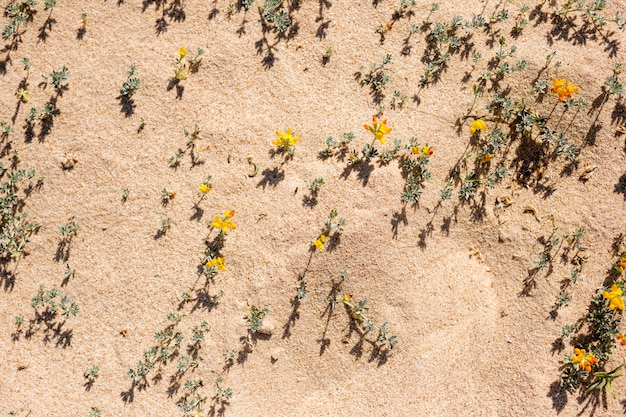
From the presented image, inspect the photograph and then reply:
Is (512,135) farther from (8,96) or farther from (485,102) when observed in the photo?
(8,96)

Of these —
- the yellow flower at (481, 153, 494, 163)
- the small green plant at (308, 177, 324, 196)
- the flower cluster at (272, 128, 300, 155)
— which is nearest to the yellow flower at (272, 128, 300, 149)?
the flower cluster at (272, 128, 300, 155)

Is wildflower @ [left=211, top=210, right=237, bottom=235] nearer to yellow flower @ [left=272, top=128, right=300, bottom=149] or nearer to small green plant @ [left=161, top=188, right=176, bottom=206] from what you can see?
small green plant @ [left=161, top=188, right=176, bottom=206]

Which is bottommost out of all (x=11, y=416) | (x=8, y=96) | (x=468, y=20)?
(x=11, y=416)

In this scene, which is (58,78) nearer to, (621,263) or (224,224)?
(224,224)

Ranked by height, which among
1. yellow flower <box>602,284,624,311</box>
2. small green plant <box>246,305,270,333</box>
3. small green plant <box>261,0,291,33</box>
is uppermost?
small green plant <box>261,0,291,33</box>

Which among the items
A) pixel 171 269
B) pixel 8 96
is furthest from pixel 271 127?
pixel 8 96

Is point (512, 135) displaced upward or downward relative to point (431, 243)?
upward

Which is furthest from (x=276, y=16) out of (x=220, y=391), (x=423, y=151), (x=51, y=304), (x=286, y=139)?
(x=220, y=391)
